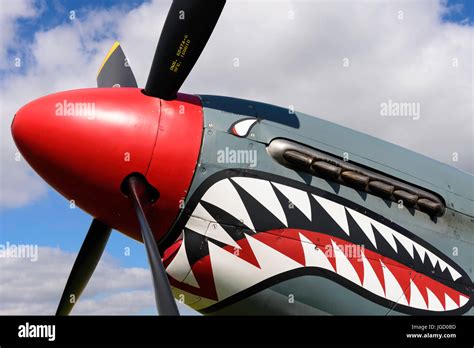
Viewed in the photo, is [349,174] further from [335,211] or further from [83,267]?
[83,267]

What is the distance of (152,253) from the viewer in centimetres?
493

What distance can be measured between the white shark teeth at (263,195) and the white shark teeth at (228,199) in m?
0.11

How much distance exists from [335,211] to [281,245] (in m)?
0.72

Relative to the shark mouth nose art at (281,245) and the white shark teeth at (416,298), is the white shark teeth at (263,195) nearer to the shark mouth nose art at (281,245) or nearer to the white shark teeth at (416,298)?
the shark mouth nose art at (281,245)

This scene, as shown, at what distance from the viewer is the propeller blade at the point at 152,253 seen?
14.7 ft

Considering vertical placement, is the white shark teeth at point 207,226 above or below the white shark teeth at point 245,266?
above

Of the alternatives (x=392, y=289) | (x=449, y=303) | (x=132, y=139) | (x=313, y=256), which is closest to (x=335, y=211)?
(x=313, y=256)

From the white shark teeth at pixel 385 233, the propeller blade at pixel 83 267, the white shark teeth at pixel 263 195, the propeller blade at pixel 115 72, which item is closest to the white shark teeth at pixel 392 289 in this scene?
the white shark teeth at pixel 385 233

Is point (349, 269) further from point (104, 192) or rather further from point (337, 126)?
point (104, 192)

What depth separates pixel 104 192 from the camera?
540 cm

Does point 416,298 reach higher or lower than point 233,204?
lower

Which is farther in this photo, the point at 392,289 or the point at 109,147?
the point at 392,289
